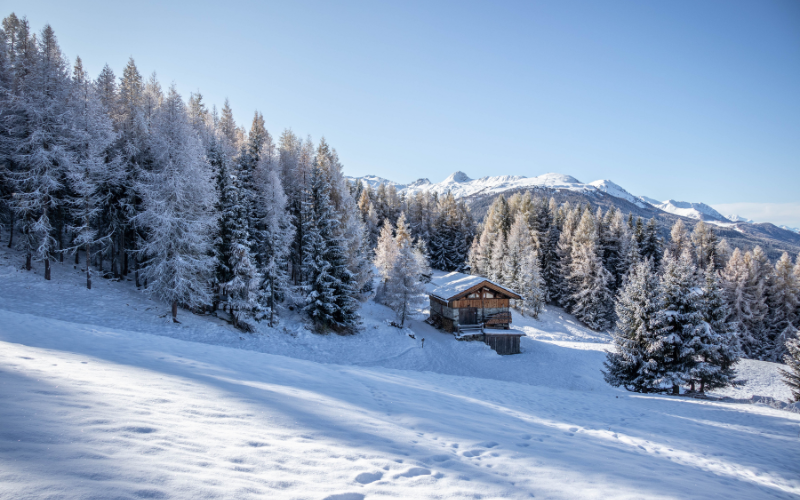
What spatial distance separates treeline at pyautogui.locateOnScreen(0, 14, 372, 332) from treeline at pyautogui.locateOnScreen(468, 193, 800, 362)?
2789 cm

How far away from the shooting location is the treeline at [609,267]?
40.9 metres

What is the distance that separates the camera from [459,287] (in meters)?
30.8

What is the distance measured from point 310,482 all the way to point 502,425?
563cm

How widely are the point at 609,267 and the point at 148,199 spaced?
56.0 metres

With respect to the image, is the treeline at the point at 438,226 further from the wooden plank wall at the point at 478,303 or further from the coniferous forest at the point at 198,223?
the wooden plank wall at the point at 478,303

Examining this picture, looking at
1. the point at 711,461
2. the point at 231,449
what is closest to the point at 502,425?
the point at 711,461

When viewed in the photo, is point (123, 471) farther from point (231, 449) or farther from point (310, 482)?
point (310, 482)

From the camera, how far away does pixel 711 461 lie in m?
7.39

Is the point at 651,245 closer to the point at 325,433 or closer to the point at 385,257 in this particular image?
the point at 385,257

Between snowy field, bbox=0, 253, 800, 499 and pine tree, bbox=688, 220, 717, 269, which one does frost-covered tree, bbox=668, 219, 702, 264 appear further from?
snowy field, bbox=0, 253, 800, 499

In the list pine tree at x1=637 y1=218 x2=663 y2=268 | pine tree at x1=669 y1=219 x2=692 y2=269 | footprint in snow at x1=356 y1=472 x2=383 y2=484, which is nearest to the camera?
footprint in snow at x1=356 y1=472 x2=383 y2=484

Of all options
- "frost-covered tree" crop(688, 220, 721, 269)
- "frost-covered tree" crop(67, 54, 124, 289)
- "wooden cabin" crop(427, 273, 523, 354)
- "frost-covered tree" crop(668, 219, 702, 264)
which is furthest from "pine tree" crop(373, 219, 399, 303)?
"frost-covered tree" crop(688, 220, 721, 269)

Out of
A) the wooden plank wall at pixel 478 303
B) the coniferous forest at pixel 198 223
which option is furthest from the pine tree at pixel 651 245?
the wooden plank wall at pixel 478 303

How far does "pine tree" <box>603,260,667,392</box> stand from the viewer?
18344 millimetres
